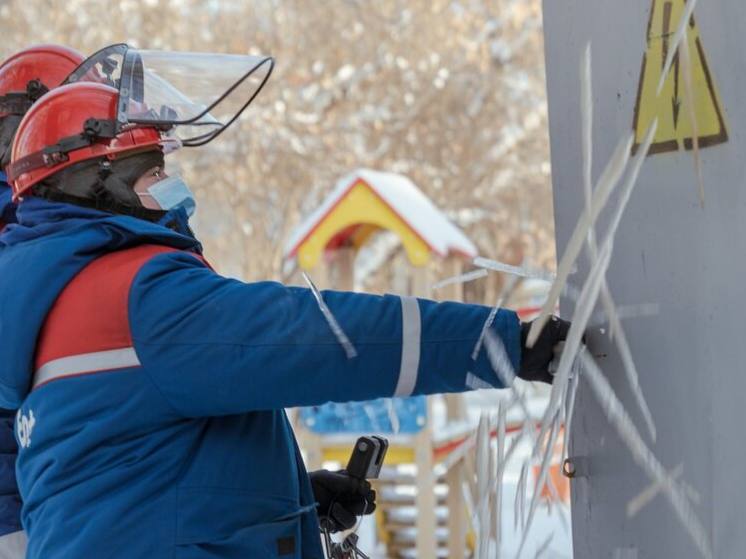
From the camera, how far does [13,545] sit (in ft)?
9.07

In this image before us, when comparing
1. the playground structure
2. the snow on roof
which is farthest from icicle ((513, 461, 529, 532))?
the snow on roof

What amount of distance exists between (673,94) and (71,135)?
1.14 meters

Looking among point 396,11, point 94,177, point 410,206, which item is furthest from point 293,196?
point 94,177

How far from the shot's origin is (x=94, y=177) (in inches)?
87.5

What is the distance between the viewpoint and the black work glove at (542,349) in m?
1.79

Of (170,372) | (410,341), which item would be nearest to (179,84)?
(170,372)

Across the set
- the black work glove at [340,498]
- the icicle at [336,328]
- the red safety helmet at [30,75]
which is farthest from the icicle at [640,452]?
the red safety helmet at [30,75]

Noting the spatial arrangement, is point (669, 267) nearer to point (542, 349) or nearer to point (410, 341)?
point (542, 349)

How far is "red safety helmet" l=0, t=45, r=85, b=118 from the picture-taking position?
3264mm

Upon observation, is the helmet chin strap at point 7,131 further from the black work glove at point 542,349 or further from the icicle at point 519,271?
the black work glove at point 542,349

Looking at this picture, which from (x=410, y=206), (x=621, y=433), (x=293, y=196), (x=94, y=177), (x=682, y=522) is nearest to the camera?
(x=682, y=522)

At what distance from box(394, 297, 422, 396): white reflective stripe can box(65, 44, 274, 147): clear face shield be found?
2.41ft

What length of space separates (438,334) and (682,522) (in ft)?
1.49

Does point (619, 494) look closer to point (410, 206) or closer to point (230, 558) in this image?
point (230, 558)
